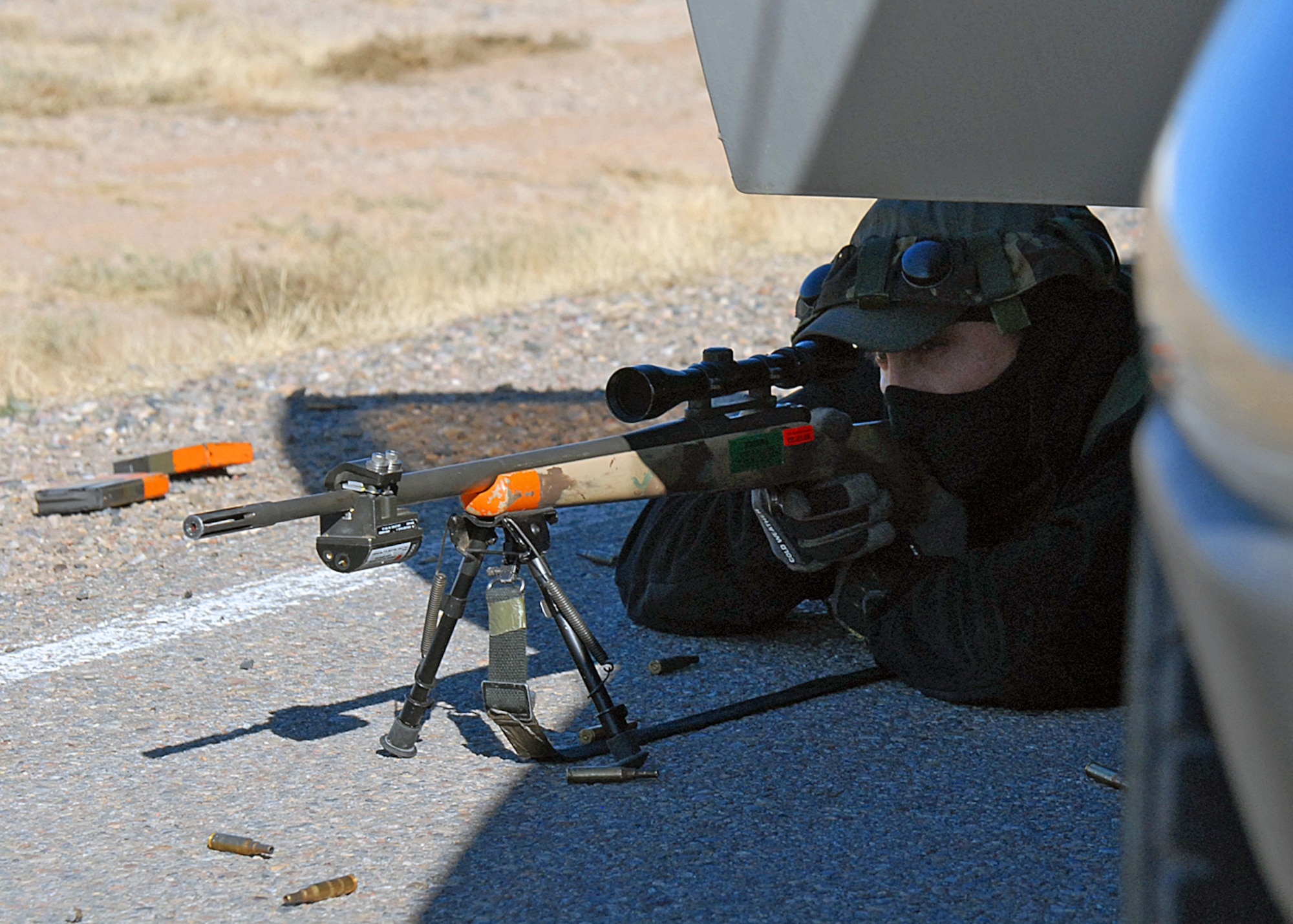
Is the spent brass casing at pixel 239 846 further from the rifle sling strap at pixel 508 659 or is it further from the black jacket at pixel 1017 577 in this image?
the black jacket at pixel 1017 577

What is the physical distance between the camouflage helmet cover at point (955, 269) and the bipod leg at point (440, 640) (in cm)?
100

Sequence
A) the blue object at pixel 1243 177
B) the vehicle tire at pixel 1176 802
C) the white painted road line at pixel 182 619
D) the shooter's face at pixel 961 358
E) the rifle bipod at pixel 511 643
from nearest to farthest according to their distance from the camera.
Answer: the blue object at pixel 1243 177 → the vehicle tire at pixel 1176 802 → the rifle bipod at pixel 511 643 → the shooter's face at pixel 961 358 → the white painted road line at pixel 182 619

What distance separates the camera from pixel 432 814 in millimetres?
2959

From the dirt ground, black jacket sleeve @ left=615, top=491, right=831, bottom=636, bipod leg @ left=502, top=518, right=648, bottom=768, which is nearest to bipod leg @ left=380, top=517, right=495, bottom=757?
bipod leg @ left=502, top=518, right=648, bottom=768

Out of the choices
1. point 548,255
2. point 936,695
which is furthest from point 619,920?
point 548,255

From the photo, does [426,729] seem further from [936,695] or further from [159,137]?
[159,137]

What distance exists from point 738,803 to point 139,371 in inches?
227

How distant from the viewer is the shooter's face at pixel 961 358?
3.51 meters

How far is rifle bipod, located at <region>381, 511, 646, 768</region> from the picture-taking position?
3021mm

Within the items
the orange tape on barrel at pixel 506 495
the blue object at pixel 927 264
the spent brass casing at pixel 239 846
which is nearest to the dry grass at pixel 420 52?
the blue object at pixel 927 264

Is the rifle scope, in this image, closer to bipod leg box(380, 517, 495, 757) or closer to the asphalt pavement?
bipod leg box(380, 517, 495, 757)

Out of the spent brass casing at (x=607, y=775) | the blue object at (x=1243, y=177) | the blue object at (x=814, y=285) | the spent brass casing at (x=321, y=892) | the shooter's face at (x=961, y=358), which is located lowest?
the spent brass casing at (x=607, y=775)

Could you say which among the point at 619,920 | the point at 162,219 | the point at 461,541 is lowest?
the point at 162,219

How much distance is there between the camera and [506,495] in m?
2.89
